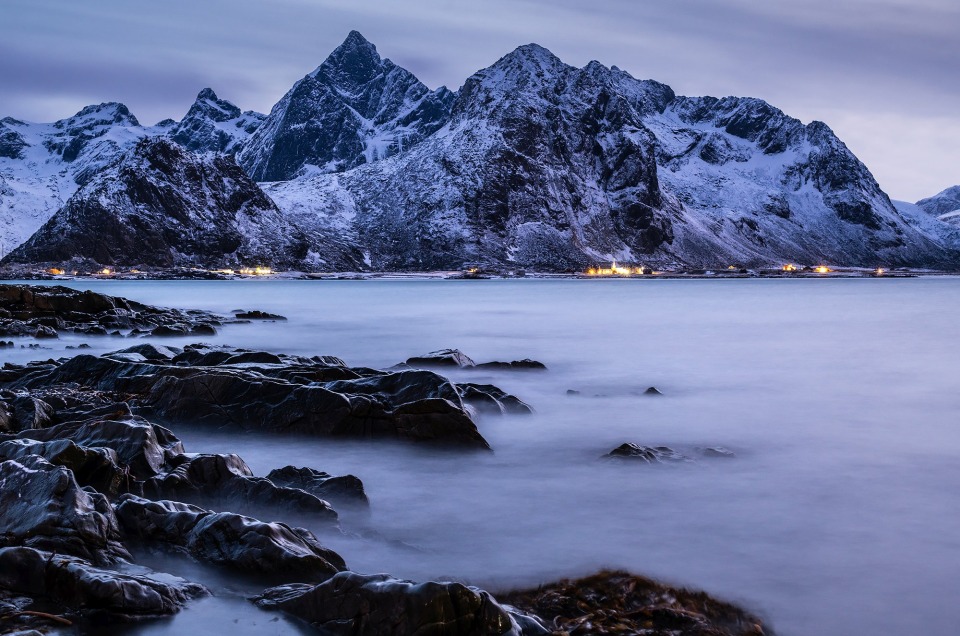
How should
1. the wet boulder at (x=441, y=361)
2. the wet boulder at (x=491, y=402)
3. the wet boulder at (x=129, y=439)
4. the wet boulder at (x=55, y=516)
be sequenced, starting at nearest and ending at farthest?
the wet boulder at (x=55, y=516) < the wet boulder at (x=129, y=439) < the wet boulder at (x=491, y=402) < the wet boulder at (x=441, y=361)

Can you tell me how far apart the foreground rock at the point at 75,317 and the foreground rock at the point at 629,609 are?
25750 millimetres

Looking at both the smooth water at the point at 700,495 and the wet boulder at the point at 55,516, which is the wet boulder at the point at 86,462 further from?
the smooth water at the point at 700,495

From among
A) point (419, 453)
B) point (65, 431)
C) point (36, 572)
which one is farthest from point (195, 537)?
point (419, 453)

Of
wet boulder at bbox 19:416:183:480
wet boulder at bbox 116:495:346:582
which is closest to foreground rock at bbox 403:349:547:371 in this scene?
wet boulder at bbox 19:416:183:480

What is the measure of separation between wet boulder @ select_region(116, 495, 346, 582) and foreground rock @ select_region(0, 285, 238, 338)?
23.5 metres

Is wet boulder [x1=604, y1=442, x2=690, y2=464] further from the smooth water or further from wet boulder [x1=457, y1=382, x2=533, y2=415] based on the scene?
wet boulder [x1=457, y1=382, x2=533, y2=415]

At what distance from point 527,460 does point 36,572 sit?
721cm

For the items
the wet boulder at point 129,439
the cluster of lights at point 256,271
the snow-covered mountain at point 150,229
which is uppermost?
the snow-covered mountain at point 150,229

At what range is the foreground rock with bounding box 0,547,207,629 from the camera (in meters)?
5.63

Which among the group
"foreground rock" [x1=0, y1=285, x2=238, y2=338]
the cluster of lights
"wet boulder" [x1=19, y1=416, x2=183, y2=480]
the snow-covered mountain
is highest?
the snow-covered mountain

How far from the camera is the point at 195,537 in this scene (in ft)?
22.7

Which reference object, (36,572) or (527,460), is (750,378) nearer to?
(527,460)

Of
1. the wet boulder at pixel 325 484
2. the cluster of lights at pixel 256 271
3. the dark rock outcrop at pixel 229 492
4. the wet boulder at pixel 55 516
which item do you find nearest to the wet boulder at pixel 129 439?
the dark rock outcrop at pixel 229 492

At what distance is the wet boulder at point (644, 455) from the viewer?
11.5m
